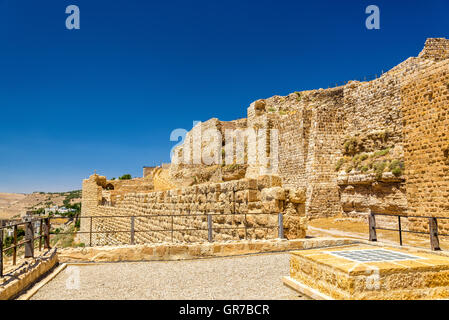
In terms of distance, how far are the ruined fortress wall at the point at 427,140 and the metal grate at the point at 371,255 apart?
31.0 ft

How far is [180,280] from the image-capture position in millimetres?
5668

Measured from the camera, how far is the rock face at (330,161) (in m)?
9.91

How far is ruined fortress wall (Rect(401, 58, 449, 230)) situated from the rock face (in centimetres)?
4

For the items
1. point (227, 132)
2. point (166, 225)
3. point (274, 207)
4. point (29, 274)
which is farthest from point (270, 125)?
point (29, 274)

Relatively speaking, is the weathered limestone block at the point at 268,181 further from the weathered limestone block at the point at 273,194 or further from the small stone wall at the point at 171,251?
the small stone wall at the point at 171,251

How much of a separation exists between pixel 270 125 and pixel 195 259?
→ 19.9 meters

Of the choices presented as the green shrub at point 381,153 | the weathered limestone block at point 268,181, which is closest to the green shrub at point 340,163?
the green shrub at point 381,153

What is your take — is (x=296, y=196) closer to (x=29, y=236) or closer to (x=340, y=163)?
(x=29, y=236)

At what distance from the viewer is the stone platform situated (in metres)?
3.83

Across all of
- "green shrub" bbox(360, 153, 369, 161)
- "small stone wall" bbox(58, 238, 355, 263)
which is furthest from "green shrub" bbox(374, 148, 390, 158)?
"small stone wall" bbox(58, 238, 355, 263)

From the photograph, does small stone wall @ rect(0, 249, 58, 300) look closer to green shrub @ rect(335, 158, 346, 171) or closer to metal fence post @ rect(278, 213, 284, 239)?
metal fence post @ rect(278, 213, 284, 239)

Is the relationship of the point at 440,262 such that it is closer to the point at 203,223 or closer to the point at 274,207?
the point at 274,207

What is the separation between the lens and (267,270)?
6.21 metres
